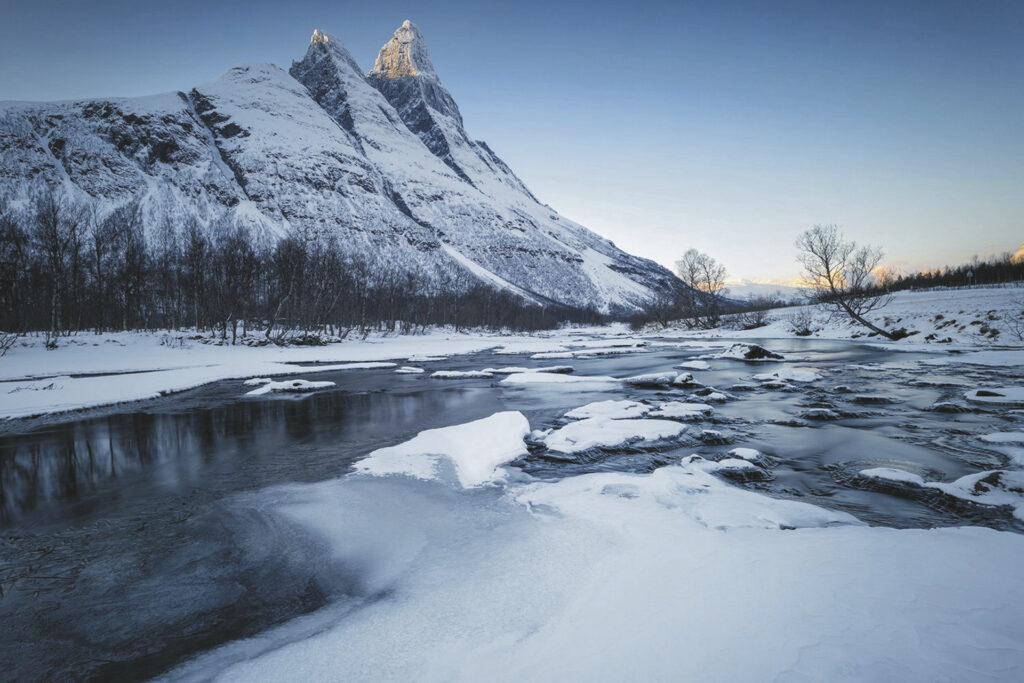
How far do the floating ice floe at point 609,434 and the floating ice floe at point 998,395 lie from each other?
9.64 metres

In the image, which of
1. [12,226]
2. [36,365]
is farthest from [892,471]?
[12,226]

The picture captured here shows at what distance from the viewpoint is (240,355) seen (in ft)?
109

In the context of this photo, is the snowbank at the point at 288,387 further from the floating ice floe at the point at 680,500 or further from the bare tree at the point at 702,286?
the bare tree at the point at 702,286

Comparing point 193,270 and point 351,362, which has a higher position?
point 193,270

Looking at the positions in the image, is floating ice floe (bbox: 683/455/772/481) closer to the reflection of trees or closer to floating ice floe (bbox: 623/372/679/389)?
the reflection of trees

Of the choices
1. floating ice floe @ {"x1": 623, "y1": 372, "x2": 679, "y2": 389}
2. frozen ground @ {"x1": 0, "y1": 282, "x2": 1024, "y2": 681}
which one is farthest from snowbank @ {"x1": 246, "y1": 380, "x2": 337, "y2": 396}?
floating ice floe @ {"x1": 623, "y1": 372, "x2": 679, "y2": 389}

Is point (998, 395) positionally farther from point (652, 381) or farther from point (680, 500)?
point (680, 500)

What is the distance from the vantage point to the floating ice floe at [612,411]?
1149cm

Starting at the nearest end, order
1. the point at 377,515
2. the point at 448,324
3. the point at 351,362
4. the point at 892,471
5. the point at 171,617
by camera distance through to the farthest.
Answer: the point at 171,617, the point at 377,515, the point at 892,471, the point at 351,362, the point at 448,324

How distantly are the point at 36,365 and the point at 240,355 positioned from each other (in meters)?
10.7

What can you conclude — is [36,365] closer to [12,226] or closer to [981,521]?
[12,226]

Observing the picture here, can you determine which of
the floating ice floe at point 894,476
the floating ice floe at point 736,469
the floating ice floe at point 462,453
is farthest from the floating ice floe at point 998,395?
the floating ice floe at point 462,453

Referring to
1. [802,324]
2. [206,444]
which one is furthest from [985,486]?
[802,324]

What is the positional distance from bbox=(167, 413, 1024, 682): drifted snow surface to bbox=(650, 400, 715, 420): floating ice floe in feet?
18.4
